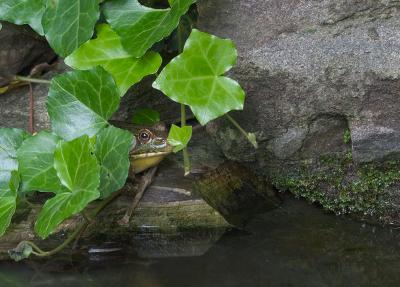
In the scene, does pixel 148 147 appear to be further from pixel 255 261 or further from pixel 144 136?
pixel 255 261

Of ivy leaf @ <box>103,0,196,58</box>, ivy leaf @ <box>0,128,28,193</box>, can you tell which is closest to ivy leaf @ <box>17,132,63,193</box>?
ivy leaf @ <box>0,128,28,193</box>

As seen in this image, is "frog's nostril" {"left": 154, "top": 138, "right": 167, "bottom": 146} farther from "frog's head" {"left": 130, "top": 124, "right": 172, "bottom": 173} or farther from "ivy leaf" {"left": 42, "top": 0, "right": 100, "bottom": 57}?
"ivy leaf" {"left": 42, "top": 0, "right": 100, "bottom": 57}

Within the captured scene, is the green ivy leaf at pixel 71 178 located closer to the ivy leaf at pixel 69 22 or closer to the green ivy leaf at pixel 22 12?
the ivy leaf at pixel 69 22

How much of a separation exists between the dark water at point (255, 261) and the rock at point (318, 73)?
0.15 meters

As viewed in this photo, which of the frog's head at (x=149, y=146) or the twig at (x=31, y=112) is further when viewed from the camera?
the twig at (x=31, y=112)

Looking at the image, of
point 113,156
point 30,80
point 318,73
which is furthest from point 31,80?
point 318,73

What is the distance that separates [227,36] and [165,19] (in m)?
0.21

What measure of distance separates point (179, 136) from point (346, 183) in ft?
1.65

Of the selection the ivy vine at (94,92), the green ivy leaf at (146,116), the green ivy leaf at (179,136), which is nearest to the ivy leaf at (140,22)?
the ivy vine at (94,92)

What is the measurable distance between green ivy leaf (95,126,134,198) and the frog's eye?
0.24 m

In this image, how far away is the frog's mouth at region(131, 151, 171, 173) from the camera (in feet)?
6.32

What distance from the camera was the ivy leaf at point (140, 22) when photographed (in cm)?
169

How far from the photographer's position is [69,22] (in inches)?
70.6

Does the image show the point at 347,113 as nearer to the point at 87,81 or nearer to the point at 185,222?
the point at 185,222
